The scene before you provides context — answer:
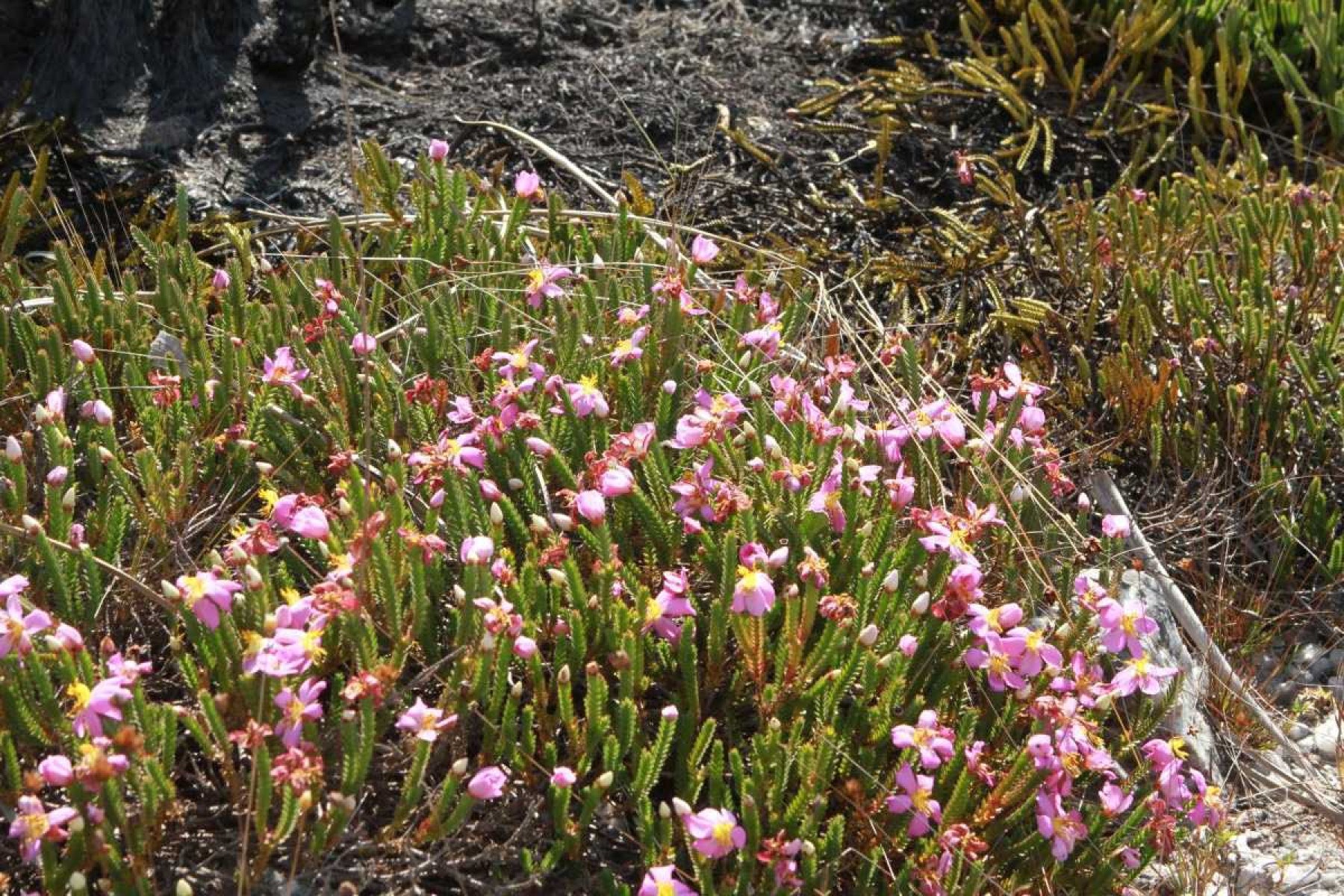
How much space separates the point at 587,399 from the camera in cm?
287

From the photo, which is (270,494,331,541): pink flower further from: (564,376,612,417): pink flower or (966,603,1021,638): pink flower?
(966,603,1021,638): pink flower

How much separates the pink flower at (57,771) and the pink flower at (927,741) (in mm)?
1308

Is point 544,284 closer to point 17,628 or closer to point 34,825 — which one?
point 17,628

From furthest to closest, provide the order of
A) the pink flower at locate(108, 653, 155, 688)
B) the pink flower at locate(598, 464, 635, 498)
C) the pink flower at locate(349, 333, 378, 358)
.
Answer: the pink flower at locate(349, 333, 378, 358) → the pink flower at locate(598, 464, 635, 498) → the pink flower at locate(108, 653, 155, 688)

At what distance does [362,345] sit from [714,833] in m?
1.31

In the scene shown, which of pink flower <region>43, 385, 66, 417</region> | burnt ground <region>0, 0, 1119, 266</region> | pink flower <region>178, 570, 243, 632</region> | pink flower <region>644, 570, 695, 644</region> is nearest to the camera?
pink flower <region>178, 570, 243, 632</region>

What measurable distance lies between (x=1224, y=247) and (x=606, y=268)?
205 cm

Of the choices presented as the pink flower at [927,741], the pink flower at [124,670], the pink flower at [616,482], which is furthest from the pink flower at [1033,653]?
the pink flower at [124,670]

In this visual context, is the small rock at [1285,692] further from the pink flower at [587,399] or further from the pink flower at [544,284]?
the pink flower at [544,284]

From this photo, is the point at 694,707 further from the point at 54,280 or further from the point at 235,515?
the point at 54,280

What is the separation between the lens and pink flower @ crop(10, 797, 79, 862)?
204 centimetres

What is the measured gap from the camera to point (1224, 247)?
4.36 m

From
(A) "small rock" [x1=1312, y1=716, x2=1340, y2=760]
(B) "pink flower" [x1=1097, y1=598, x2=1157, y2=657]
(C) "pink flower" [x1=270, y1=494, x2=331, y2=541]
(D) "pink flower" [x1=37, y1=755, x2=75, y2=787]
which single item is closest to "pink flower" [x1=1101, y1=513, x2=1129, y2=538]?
(B) "pink flower" [x1=1097, y1=598, x2=1157, y2=657]

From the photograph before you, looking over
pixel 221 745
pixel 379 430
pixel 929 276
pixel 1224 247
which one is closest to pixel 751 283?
pixel 929 276
